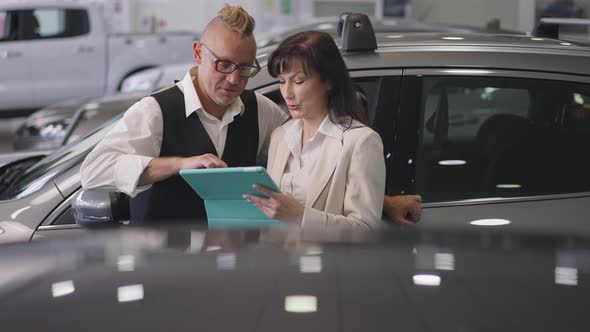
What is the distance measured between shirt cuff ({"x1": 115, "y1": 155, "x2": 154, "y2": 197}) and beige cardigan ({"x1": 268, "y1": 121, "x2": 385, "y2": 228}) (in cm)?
43

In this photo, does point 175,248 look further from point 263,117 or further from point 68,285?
point 263,117

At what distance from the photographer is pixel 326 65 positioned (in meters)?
2.40

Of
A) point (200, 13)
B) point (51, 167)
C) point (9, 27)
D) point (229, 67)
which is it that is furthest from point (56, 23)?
point (229, 67)

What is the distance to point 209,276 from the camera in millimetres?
1225

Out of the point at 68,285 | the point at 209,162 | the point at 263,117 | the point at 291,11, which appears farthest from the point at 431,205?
the point at 291,11

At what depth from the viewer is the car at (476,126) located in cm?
283

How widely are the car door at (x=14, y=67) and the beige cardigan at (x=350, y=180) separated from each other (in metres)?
10.3

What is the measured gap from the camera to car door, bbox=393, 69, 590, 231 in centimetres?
282

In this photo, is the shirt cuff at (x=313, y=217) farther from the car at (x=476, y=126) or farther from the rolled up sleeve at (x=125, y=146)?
the car at (x=476, y=126)

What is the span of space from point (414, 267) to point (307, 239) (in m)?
0.17

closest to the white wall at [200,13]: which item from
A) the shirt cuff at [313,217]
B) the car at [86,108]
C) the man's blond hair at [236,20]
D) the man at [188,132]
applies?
the car at [86,108]

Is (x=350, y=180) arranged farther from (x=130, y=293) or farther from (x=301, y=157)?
(x=130, y=293)

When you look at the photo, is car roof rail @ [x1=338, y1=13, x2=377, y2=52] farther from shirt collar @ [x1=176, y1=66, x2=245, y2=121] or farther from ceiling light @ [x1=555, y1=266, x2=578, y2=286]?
ceiling light @ [x1=555, y1=266, x2=578, y2=286]

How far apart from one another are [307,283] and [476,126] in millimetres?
1826
